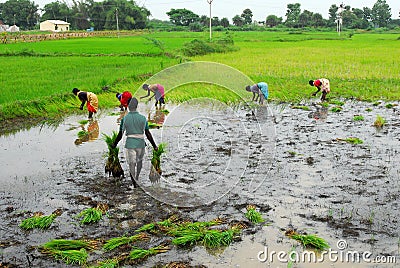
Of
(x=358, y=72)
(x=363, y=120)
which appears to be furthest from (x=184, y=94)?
(x=358, y=72)

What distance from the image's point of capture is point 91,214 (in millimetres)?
5328

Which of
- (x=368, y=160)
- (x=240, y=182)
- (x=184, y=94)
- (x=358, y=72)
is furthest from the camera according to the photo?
(x=358, y=72)

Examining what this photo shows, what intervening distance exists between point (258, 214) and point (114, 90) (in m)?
9.64

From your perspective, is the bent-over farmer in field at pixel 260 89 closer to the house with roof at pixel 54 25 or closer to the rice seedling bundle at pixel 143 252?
the rice seedling bundle at pixel 143 252

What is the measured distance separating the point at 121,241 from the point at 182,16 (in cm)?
7996

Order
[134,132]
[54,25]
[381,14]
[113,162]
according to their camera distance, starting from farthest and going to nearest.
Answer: [381,14], [54,25], [113,162], [134,132]

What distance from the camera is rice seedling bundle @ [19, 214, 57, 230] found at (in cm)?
515

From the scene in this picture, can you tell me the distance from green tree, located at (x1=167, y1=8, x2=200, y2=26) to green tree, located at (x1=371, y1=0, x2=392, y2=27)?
116ft

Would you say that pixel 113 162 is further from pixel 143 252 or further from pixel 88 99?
pixel 88 99

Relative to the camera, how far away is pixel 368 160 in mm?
7531

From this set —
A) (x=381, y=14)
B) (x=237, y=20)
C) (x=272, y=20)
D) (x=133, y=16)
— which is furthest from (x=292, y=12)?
(x=133, y=16)

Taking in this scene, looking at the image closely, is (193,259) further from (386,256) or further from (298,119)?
(298,119)

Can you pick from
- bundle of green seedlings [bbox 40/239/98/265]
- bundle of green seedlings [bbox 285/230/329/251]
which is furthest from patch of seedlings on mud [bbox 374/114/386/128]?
bundle of green seedlings [bbox 40/239/98/265]

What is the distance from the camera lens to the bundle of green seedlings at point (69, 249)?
14.4 feet
